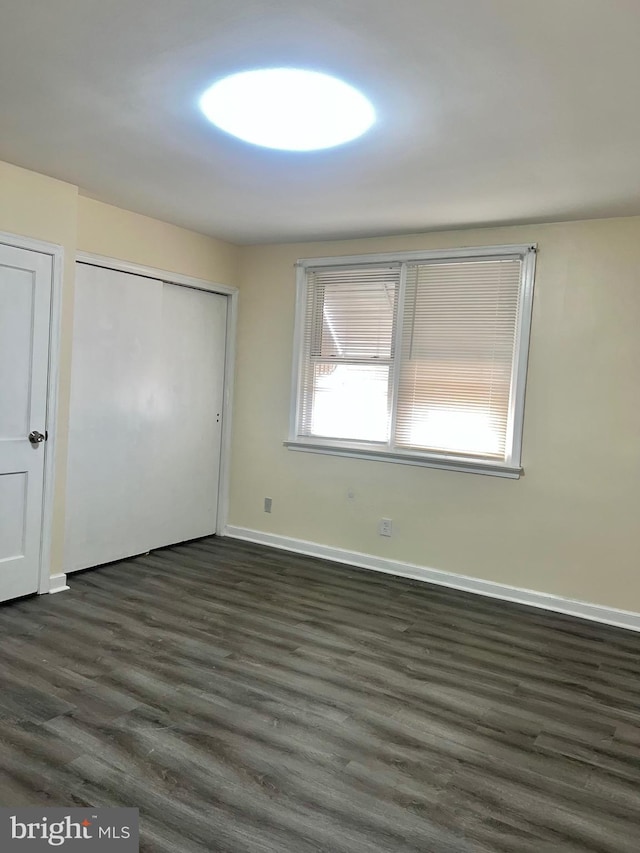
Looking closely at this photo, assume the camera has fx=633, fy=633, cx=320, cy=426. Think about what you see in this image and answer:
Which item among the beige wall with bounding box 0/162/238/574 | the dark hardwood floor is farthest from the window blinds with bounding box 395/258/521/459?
the beige wall with bounding box 0/162/238/574

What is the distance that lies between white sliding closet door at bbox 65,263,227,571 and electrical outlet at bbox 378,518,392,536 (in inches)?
60.2

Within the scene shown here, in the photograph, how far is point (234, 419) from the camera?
5.48 metres

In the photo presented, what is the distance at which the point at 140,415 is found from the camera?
4617mm

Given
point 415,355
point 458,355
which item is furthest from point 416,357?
point 458,355

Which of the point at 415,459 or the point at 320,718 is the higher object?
the point at 415,459

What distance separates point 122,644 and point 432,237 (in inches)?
130

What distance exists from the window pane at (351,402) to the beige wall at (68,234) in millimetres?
1351

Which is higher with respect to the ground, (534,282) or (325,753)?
(534,282)

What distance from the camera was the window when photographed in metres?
4.26

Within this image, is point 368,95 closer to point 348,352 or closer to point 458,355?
point 458,355

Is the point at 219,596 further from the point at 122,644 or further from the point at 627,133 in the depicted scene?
the point at 627,133

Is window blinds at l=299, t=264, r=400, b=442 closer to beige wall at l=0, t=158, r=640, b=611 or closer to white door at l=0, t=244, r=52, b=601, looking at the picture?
beige wall at l=0, t=158, r=640, b=611

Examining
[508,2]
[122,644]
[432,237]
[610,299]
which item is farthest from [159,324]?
[508,2]
